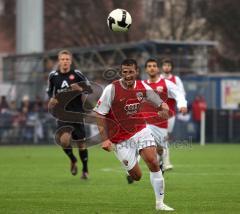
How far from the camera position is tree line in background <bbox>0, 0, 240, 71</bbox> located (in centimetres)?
5419

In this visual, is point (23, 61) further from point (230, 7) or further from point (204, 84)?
point (230, 7)

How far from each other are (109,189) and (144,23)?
41.8 meters

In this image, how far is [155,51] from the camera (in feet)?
113

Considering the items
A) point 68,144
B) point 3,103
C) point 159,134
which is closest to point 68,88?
point 68,144

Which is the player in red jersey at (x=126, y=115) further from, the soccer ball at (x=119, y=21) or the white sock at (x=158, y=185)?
the soccer ball at (x=119, y=21)

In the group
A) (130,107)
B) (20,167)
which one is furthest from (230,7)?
(130,107)

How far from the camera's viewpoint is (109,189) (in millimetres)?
14664

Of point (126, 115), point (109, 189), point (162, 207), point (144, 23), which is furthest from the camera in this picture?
point (144, 23)

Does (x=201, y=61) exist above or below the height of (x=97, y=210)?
above

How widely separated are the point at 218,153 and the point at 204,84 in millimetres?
9750

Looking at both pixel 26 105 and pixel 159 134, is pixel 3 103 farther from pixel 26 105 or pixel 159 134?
pixel 159 134

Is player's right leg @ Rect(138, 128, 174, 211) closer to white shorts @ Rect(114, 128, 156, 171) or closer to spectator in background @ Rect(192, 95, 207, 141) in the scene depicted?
white shorts @ Rect(114, 128, 156, 171)

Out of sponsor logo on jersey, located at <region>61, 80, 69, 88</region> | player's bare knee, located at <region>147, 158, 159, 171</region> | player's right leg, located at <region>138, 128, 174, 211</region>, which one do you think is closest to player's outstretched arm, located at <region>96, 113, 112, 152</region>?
player's right leg, located at <region>138, 128, 174, 211</region>

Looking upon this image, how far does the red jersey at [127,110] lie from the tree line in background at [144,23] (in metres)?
40.8
